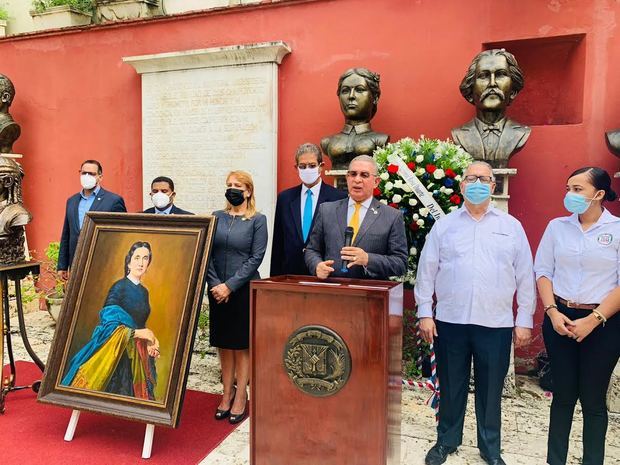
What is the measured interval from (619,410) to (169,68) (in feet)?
16.4

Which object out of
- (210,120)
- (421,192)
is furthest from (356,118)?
(210,120)

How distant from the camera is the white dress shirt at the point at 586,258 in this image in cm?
224

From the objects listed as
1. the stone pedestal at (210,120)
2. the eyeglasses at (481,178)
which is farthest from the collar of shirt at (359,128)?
the eyeglasses at (481,178)

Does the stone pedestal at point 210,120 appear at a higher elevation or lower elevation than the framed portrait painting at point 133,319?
higher

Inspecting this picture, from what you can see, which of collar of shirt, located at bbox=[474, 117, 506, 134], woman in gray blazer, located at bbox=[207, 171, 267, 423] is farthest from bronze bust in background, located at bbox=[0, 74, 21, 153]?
collar of shirt, located at bbox=[474, 117, 506, 134]

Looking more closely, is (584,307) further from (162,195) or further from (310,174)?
(162,195)

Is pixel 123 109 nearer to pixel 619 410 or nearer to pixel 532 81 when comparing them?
pixel 532 81

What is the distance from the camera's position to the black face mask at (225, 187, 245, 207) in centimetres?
294

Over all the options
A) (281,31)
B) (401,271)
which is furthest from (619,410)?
(281,31)

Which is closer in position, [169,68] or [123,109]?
[169,68]

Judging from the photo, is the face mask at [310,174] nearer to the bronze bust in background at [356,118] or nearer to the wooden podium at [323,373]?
the bronze bust in background at [356,118]

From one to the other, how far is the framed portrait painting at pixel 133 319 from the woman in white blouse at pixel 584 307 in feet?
5.84

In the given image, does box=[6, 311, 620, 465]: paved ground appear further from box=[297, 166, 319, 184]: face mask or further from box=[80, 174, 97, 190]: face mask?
box=[80, 174, 97, 190]: face mask

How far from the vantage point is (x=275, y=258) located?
10.8 ft
